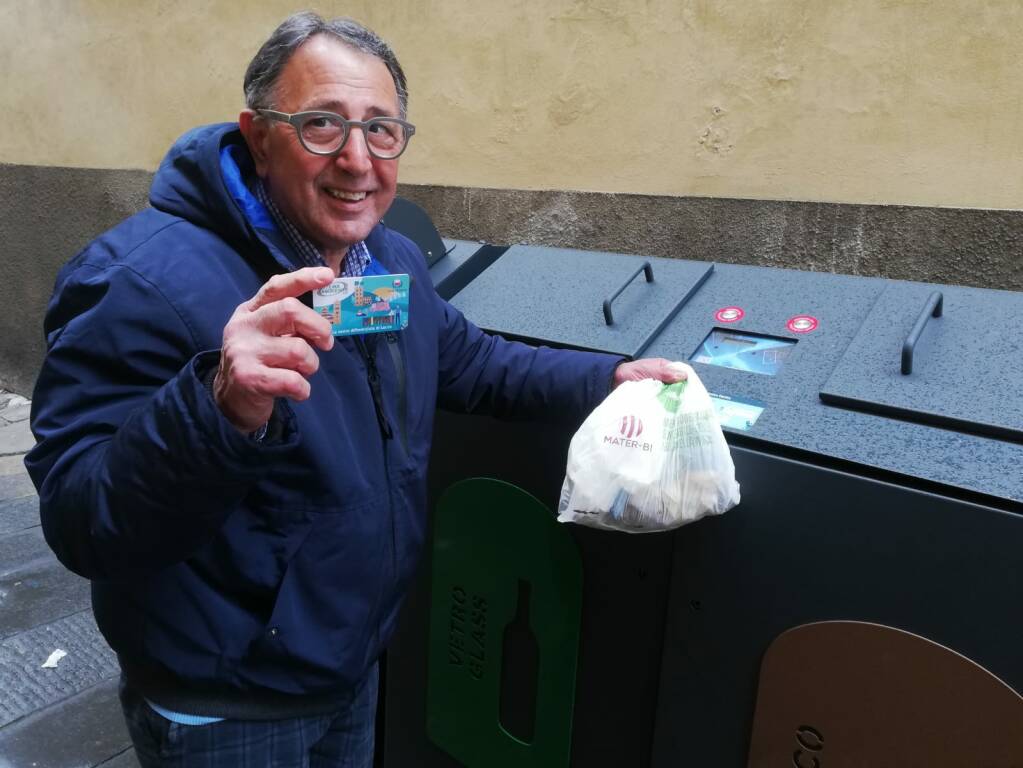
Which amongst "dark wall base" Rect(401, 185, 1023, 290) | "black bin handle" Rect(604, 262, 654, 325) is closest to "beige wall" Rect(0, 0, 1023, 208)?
"dark wall base" Rect(401, 185, 1023, 290)

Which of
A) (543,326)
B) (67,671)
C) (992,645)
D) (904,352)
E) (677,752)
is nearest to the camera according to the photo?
(992,645)

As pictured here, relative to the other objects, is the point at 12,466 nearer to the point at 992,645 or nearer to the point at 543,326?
the point at 543,326

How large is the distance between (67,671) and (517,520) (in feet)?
6.38

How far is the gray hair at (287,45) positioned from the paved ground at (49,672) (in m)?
2.01

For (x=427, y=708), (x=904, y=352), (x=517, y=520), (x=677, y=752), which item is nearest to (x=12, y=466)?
(x=427, y=708)

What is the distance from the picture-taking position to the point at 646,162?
314 centimetres

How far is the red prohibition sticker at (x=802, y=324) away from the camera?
1.60m

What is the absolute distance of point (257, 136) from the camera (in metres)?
1.29

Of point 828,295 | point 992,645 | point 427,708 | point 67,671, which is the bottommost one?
point 67,671

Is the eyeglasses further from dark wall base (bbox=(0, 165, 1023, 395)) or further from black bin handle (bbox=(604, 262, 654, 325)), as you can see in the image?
dark wall base (bbox=(0, 165, 1023, 395))

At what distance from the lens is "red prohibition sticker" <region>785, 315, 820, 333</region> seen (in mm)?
1601

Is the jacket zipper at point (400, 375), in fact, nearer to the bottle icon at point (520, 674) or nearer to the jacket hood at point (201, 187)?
the jacket hood at point (201, 187)

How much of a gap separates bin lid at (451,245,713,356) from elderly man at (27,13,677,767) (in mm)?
274

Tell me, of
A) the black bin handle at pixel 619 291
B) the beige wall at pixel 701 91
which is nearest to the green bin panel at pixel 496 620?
the black bin handle at pixel 619 291
